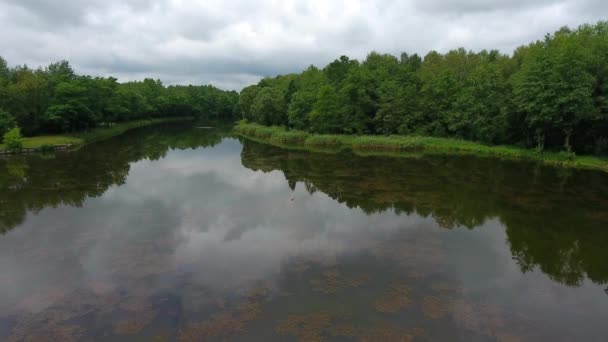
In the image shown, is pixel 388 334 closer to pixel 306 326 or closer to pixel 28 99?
pixel 306 326

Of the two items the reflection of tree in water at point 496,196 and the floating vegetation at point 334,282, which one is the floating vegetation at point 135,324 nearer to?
the floating vegetation at point 334,282

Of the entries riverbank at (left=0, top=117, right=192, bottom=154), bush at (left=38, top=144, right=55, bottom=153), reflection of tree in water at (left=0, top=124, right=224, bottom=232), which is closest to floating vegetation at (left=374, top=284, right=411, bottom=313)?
reflection of tree in water at (left=0, top=124, right=224, bottom=232)

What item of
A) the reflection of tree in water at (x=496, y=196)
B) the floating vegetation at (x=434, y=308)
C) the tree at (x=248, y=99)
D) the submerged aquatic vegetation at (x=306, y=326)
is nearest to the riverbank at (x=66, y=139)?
the reflection of tree in water at (x=496, y=196)

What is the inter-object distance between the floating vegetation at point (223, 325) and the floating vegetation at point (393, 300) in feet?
11.1

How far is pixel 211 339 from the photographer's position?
8555 millimetres

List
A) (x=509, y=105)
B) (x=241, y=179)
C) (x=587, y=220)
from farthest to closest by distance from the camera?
(x=509, y=105)
(x=241, y=179)
(x=587, y=220)

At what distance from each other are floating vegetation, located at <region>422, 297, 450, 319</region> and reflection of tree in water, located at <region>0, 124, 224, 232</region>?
18101 millimetres

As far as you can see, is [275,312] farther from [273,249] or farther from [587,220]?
[587,220]

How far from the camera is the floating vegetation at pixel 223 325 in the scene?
8695 millimetres

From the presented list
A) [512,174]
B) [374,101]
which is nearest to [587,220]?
[512,174]

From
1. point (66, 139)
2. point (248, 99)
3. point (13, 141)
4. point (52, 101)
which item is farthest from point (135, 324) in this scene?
point (248, 99)

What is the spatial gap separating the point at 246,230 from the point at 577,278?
488 inches

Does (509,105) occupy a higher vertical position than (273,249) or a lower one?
higher

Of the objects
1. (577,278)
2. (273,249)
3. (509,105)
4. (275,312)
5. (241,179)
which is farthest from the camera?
(509,105)
